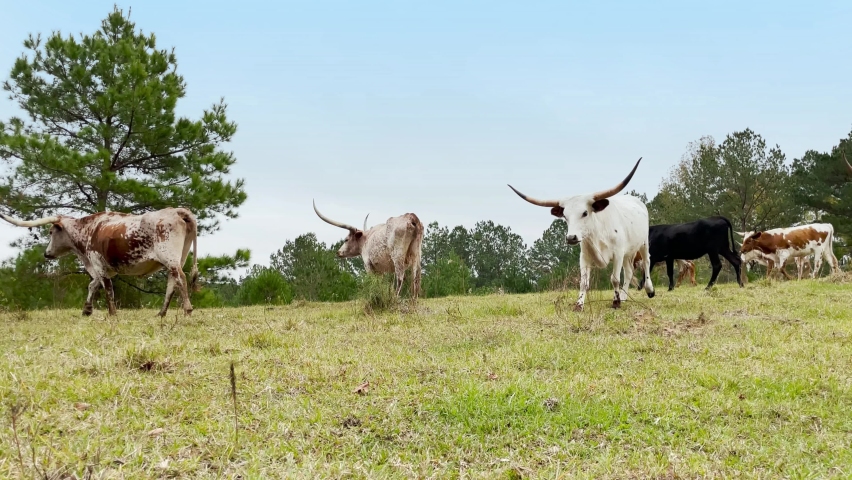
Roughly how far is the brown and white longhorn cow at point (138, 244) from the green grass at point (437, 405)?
267cm

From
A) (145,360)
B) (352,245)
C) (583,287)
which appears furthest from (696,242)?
(145,360)

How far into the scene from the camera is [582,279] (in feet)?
25.4

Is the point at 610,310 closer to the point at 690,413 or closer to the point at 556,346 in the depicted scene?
the point at 556,346

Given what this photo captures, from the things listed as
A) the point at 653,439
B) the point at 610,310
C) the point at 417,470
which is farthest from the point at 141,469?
the point at 610,310

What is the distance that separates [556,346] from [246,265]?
40.4 ft

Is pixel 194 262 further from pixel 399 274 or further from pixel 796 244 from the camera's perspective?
pixel 796 244

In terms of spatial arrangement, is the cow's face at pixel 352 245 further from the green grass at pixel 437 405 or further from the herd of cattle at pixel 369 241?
the green grass at pixel 437 405

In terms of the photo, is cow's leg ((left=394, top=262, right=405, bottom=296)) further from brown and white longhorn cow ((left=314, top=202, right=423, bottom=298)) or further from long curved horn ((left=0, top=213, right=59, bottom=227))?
long curved horn ((left=0, top=213, right=59, bottom=227))

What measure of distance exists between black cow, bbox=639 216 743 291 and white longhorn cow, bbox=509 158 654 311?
548cm

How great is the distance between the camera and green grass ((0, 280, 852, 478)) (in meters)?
2.39

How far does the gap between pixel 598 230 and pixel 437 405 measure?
208 inches

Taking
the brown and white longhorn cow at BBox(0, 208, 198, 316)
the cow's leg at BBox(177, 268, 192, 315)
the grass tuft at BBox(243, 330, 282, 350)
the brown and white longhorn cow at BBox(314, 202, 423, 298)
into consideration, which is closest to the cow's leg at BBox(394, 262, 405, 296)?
the brown and white longhorn cow at BBox(314, 202, 423, 298)

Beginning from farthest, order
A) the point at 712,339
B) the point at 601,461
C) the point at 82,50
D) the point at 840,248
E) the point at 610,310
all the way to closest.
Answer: the point at 840,248 < the point at 82,50 < the point at 610,310 < the point at 712,339 < the point at 601,461

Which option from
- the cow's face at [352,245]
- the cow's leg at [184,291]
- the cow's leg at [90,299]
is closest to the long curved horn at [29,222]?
the cow's leg at [90,299]
